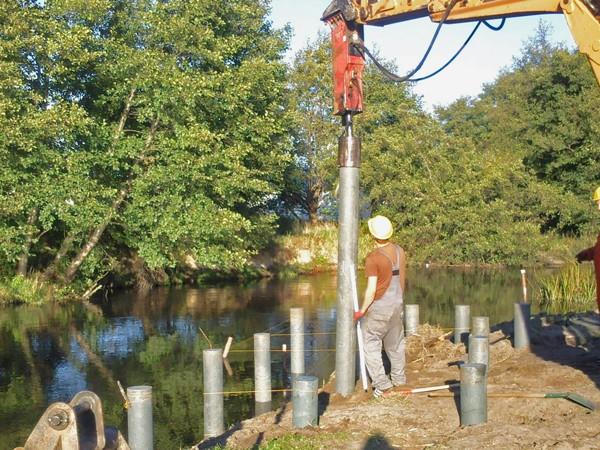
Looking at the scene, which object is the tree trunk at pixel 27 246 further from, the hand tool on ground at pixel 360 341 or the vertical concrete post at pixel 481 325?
the hand tool on ground at pixel 360 341

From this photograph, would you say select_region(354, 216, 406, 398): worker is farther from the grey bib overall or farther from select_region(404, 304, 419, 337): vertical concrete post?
select_region(404, 304, 419, 337): vertical concrete post

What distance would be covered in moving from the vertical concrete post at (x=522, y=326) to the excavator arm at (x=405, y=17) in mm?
3941

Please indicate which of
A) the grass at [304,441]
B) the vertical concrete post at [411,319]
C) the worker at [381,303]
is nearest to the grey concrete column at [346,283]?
the worker at [381,303]

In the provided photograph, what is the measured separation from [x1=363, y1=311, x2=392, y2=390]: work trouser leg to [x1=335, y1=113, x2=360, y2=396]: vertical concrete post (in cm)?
24

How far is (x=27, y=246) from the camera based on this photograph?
75.6ft

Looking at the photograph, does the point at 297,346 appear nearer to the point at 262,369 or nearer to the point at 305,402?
the point at 262,369

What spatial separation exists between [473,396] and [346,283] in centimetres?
231

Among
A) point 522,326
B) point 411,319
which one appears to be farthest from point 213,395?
point 411,319

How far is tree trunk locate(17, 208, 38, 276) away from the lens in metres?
22.7

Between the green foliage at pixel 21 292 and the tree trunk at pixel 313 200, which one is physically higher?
the tree trunk at pixel 313 200

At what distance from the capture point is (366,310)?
343 inches

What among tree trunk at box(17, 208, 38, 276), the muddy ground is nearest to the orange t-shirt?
the muddy ground

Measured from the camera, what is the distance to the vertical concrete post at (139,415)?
7.31m

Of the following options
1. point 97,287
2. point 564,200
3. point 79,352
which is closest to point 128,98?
point 97,287
